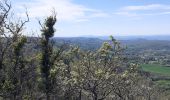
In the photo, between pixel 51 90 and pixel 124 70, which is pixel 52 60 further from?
pixel 124 70

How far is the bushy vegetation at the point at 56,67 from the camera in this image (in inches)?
1372

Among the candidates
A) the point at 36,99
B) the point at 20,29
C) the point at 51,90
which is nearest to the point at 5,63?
the point at 20,29

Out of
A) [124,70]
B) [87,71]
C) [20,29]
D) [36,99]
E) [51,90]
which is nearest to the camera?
[87,71]

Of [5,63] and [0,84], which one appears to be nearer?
[0,84]

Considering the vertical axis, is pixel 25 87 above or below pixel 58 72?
below

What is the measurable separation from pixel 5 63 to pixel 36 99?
11.2 metres

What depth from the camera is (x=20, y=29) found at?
4272 cm

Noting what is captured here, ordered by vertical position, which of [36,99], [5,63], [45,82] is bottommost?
[36,99]

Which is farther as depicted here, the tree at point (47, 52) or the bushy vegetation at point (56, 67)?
the tree at point (47, 52)

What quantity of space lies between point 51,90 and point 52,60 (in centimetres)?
441

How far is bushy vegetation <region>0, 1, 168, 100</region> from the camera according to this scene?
34838 mm

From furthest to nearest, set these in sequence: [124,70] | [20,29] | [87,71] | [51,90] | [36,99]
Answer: [36,99] < [51,90] < [20,29] < [124,70] < [87,71]

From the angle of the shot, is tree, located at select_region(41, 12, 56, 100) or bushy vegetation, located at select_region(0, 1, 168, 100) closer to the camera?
bushy vegetation, located at select_region(0, 1, 168, 100)

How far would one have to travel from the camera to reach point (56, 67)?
41531mm
